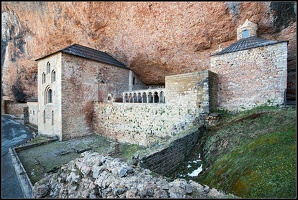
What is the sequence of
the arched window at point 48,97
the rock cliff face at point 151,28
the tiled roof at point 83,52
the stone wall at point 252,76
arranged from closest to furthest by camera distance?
1. the stone wall at point 252,76
2. the rock cliff face at point 151,28
3. the tiled roof at point 83,52
4. the arched window at point 48,97

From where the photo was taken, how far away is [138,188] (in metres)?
2.72

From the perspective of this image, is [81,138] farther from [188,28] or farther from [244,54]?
[244,54]

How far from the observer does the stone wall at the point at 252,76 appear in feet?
23.7

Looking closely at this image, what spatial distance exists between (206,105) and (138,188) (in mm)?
6430

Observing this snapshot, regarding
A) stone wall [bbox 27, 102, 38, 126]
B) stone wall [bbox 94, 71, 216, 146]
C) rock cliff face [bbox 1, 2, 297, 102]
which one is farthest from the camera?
stone wall [bbox 27, 102, 38, 126]

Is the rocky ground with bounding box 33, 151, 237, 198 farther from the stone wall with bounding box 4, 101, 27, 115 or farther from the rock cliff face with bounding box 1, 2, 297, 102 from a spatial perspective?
the stone wall with bounding box 4, 101, 27, 115

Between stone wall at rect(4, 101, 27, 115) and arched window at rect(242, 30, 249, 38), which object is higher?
arched window at rect(242, 30, 249, 38)

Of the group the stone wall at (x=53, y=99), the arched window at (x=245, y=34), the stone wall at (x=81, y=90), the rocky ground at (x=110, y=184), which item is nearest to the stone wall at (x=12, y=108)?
the stone wall at (x=53, y=99)

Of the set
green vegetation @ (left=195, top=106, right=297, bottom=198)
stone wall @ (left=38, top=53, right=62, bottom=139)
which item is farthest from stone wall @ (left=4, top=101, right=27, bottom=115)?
green vegetation @ (left=195, top=106, right=297, bottom=198)

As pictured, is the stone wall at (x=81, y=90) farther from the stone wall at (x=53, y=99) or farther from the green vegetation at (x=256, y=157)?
the green vegetation at (x=256, y=157)

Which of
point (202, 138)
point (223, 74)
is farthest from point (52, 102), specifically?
point (223, 74)

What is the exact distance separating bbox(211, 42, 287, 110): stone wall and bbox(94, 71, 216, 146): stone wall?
1.04m

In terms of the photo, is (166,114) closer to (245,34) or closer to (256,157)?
(256,157)

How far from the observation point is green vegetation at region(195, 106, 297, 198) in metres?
3.09
